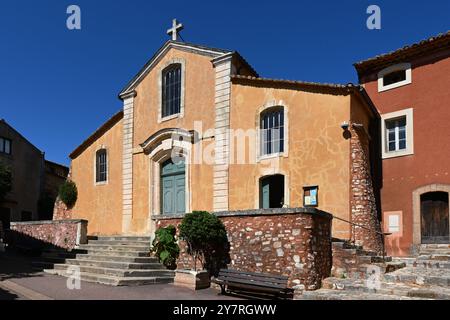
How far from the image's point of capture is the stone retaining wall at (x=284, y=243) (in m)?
10.3

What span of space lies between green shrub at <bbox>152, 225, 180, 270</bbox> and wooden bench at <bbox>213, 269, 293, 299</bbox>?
239 centimetres

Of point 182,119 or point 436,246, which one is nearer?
point 436,246

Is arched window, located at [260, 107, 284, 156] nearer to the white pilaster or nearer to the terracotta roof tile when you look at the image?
the white pilaster

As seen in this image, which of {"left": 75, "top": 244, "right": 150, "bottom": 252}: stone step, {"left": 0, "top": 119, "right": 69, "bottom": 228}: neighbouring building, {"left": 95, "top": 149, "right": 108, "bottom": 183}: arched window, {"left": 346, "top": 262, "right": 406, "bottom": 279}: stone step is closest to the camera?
{"left": 346, "top": 262, "right": 406, "bottom": 279}: stone step

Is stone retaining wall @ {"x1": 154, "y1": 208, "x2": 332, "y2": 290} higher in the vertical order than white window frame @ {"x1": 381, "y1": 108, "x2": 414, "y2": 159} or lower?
lower

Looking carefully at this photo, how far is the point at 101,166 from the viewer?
66.4ft

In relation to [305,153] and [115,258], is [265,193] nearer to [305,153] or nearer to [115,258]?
[305,153]

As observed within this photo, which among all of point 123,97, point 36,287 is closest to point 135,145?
point 123,97

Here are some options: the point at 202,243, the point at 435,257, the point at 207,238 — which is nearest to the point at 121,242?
the point at 202,243

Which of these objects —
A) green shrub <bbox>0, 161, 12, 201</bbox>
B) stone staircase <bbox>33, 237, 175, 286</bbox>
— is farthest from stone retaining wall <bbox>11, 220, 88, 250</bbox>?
green shrub <bbox>0, 161, 12, 201</bbox>

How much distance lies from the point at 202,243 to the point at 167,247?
1.47 meters

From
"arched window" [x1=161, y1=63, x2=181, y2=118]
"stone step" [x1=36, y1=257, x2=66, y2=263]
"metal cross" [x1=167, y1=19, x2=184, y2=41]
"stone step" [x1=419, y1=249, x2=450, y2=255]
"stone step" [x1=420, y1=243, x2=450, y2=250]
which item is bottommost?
"stone step" [x1=36, y1=257, x2=66, y2=263]

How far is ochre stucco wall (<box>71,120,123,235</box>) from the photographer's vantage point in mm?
18906
